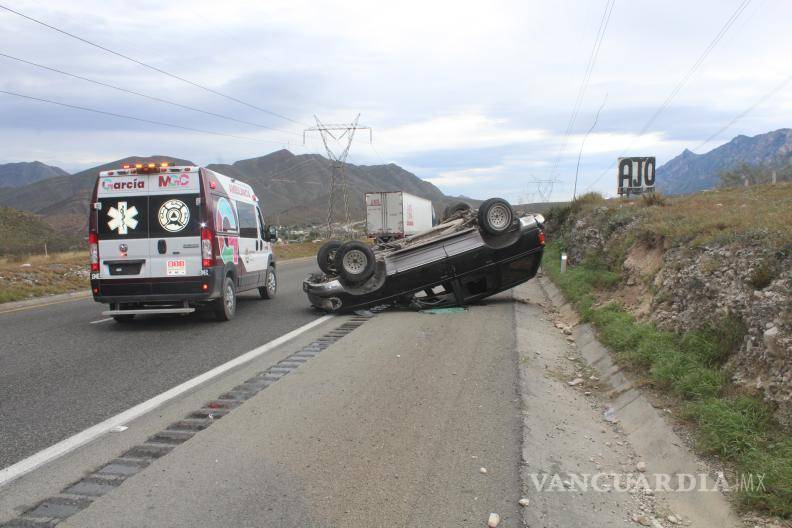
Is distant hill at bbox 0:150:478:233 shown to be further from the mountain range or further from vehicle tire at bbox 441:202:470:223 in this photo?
vehicle tire at bbox 441:202:470:223

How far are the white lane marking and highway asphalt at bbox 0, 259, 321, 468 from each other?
0.10 m

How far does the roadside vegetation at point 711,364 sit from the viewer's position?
158 inches

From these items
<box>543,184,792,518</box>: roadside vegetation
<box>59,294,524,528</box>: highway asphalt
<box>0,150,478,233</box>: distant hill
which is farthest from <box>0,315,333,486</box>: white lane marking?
<box>0,150,478,233</box>: distant hill

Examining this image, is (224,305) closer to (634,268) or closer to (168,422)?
(168,422)

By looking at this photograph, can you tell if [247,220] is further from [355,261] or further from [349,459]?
[349,459]

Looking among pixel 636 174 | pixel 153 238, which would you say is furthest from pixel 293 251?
pixel 153 238

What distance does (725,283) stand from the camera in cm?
644

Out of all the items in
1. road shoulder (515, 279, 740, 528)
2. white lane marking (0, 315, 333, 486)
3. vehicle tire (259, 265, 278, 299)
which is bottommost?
road shoulder (515, 279, 740, 528)

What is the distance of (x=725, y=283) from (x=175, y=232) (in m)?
7.95

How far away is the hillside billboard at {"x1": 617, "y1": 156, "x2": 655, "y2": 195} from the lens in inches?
627

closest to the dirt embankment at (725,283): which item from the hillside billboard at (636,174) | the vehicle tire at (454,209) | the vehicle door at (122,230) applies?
the hillside billboard at (636,174)

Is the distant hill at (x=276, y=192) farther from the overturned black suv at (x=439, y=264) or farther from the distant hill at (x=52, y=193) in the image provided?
the overturned black suv at (x=439, y=264)

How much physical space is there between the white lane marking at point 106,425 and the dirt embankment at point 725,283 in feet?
17.2

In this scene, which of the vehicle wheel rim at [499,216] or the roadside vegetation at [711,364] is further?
the vehicle wheel rim at [499,216]
